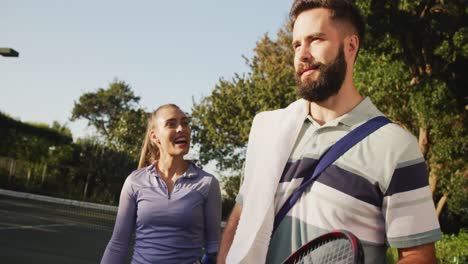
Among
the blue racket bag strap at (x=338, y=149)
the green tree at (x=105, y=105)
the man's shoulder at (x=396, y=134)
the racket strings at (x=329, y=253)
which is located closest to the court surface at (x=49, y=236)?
the blue racket bag strap at (x=338, y=149)

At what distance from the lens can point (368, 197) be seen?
6.94ft

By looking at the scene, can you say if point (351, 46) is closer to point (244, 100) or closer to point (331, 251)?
point (331, 251)

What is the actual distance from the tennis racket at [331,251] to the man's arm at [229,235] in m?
0.49

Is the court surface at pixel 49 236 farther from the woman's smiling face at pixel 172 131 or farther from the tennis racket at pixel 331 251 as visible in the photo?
the tennis racket at pixel 331 251

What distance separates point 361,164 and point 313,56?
52 cm

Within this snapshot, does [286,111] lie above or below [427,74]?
below

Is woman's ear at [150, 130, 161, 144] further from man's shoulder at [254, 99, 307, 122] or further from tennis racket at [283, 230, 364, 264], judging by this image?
tennis racket at [283, 230, 364, 264]

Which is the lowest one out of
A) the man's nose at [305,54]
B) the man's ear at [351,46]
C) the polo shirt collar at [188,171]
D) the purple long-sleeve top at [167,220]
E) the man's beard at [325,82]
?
the purple long-sleeve top at [167,220]

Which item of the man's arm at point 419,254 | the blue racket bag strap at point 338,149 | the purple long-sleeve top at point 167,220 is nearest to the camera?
the man's arm at point 419,254

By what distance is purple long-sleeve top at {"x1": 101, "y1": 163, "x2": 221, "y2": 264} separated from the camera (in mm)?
3803

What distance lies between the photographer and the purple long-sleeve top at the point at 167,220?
150 inches

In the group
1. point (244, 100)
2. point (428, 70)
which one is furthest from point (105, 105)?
point (428, 70)

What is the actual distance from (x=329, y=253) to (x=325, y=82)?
2.43 feet

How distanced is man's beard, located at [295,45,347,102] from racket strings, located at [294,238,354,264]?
665 mm
